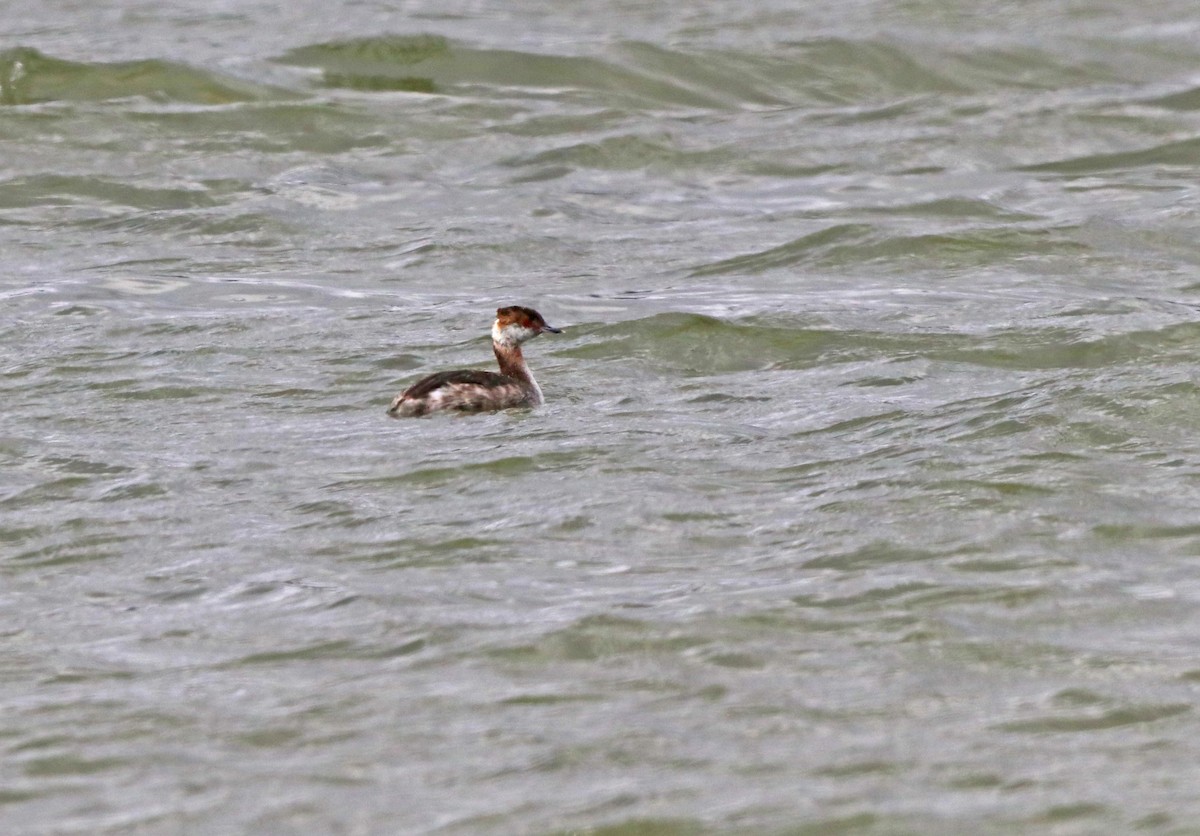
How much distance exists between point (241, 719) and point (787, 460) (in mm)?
3407

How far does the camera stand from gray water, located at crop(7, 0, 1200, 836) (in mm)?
6746

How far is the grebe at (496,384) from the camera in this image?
10.7 meters

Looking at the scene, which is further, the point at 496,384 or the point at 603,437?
the point at 496,384

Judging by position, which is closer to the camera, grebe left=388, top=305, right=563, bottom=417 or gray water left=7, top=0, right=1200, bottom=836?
gray water left=7, top=0, right=1200, bottom=836

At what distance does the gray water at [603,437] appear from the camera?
6.75 metres

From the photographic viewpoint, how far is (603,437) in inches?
402

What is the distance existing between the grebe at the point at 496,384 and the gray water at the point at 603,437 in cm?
16

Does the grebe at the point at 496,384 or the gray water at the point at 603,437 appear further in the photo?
the grebe at the point at 496,384

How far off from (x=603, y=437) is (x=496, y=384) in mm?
980

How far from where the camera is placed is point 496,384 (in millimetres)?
11016

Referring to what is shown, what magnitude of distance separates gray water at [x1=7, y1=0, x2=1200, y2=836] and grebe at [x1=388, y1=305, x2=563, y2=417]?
158 millimetres

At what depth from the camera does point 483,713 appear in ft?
23.1

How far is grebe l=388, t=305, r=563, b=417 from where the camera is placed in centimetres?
1067

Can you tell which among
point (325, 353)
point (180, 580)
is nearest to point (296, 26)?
point (325, 353)
